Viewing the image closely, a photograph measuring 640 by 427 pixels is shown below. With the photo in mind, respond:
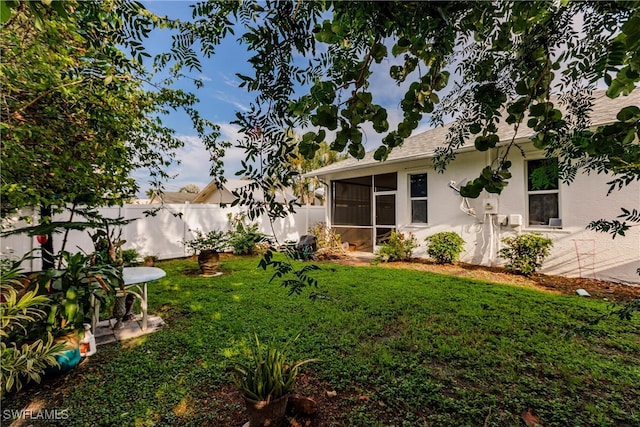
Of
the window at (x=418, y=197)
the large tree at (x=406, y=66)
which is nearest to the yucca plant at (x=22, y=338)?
the large tree at (x=406, y=66)

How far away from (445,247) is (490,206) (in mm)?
1469

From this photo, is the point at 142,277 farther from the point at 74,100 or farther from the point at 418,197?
the point at 418,197

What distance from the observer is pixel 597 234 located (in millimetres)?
5430

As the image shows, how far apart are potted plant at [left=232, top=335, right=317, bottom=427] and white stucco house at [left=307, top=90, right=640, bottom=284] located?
350cm

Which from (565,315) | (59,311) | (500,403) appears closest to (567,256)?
(565,315)

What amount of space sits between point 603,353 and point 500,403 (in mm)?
1776

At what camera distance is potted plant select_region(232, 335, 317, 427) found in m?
1.79

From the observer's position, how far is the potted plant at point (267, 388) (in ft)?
5.86

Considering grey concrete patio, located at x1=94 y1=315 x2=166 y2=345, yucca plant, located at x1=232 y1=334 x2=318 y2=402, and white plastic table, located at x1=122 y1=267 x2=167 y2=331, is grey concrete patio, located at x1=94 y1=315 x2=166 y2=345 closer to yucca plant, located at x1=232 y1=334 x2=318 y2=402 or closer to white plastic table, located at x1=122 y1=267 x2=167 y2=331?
white plastic table, located at x1=122 y1=267 x2=167 y2=331

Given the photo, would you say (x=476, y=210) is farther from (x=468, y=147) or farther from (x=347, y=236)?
(x=347, y=236)

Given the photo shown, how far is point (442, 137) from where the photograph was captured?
8.37 metres

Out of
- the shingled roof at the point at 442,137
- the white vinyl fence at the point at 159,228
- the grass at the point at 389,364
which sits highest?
the shingled roof at the point at 442,137

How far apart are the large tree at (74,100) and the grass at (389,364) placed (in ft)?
6.22

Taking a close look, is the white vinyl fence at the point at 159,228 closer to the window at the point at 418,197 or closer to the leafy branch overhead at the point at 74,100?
the window at the point at 418,197
